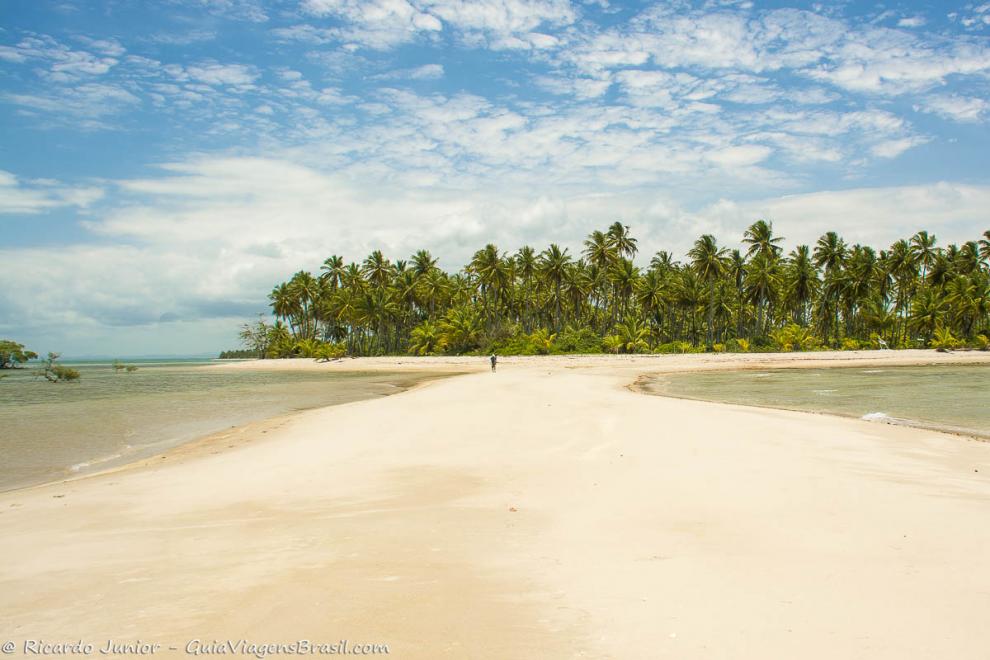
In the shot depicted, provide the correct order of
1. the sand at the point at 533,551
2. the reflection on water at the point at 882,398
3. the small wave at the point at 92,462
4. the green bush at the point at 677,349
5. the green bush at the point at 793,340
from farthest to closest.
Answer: the green bush at the point at 677,349, the green bush at the point at 793,340, the reflection on water at the point at 882,398, the small wave at the point at 92,462, the sand at the point at 533,551

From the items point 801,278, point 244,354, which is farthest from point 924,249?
point 244,354

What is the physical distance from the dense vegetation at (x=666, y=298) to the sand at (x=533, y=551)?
54.7 m

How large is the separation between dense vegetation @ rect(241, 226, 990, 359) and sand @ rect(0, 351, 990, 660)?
54.7 meters

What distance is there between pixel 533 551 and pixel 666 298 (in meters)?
70.9

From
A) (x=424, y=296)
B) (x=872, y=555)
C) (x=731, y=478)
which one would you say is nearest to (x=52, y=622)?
(x=872, y=555)

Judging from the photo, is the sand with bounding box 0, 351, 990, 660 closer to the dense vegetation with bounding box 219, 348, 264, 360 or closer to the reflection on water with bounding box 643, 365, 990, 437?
the reflection on water with bounding box 643, 365, 990, 437

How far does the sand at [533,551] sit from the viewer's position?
376cm

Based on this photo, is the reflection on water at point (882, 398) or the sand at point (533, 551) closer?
the sand at point (533, 551)

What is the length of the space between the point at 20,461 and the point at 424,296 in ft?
227

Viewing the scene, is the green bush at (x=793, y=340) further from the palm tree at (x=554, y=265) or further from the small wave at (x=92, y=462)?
the small wave at (x=92, y=462)

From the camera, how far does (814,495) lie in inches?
277

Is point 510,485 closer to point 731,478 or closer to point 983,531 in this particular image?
point 731,478

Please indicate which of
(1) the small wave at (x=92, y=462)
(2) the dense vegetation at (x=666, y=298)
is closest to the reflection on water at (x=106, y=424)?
(1) the small wave at (x=92, y=462)

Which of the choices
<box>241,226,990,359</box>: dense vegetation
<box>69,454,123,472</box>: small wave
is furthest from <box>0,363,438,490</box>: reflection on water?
<box>241,226,990,359</box>: dense vegetation
